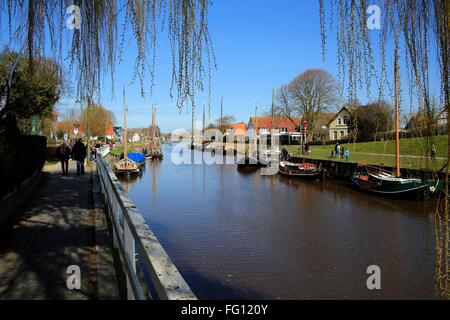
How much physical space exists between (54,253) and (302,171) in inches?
1305

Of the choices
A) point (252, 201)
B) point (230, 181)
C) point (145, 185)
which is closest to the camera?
point (252, 201)

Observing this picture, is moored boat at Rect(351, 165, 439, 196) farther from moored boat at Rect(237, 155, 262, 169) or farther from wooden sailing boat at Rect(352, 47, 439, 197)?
moored boat at Rect(237, 155, 262, 169)

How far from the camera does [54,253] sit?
22.2 feet

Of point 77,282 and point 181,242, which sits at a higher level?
point 77,282

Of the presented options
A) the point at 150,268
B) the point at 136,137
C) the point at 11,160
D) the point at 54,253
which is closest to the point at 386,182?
the point at 11,160

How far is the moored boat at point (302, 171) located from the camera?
122 feet

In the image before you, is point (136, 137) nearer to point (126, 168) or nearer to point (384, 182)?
point (126, 168)

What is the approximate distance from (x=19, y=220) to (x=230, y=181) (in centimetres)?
2657

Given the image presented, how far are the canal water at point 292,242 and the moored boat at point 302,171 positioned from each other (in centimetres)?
879

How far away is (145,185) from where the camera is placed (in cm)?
3138

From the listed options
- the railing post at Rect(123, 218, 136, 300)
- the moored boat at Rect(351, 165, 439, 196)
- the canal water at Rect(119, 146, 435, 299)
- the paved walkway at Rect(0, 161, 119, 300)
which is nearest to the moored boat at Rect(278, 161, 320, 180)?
the moored boat at Rect(351, 165, 439, 196)

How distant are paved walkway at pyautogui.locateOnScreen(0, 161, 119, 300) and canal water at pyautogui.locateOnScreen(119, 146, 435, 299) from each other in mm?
3299
